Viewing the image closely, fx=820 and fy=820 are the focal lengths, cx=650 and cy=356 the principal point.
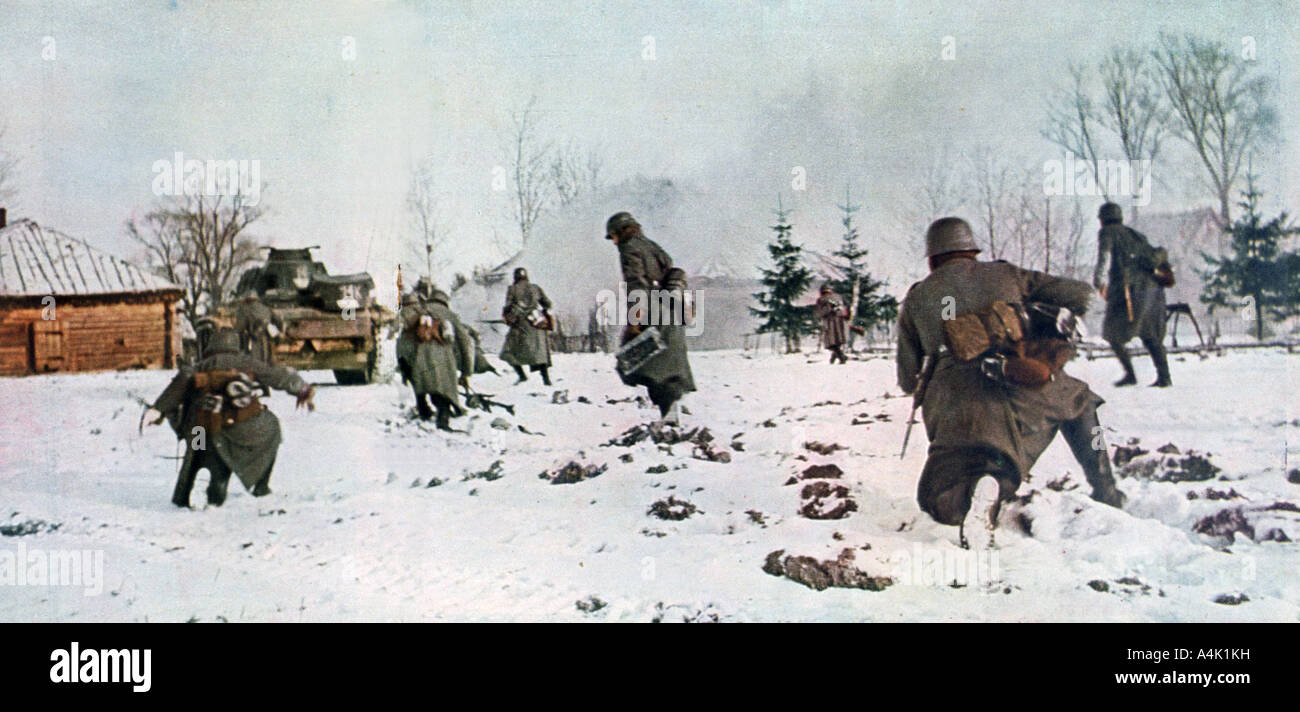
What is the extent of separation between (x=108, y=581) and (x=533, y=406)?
2.82m

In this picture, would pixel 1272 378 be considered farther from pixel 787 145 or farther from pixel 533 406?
pixel 533 406

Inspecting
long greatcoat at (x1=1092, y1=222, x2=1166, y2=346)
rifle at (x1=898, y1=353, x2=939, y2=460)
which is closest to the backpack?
long greatcoat at (x1=1092, y1=222, x2=1166, y2=346)

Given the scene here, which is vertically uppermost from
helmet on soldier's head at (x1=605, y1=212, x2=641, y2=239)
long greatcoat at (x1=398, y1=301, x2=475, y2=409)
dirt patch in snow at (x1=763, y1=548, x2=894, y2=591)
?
helmet on soldier's head at (x1=605, y1=212, x2=641, y2=239)

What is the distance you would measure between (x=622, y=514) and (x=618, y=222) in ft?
A: 6.18

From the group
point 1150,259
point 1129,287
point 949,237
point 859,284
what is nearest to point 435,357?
point 859,284

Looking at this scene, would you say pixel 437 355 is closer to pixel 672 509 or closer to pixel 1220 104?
pixel 672 509

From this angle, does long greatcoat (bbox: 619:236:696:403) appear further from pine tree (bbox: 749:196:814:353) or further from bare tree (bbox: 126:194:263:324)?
bare tree (bbox: 126:194:263:324)

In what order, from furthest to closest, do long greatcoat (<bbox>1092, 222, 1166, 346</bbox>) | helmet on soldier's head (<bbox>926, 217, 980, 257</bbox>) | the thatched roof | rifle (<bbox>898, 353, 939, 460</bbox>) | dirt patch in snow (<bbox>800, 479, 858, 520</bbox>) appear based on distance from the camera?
the thatched roof → long greatcoat (<bbox>1092, 222, 1166, 346</bbox>) → dirt patch in snow (<bbox>800, 479, 858, 520</bbox>) → helmet on soldier's head (<bbox>926, 217, 980, 257</bbox>) → rifle (<bbox>898, 353, 939, 460</bbox>)

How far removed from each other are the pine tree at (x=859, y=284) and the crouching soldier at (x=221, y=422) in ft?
12.5

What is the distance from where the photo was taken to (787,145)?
549 cm

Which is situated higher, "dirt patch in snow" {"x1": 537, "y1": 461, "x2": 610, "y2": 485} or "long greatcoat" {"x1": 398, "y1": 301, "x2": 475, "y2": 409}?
"long greatcoat" {"x1": 398, "y1": 301, "x2": 475, "y2": 409}

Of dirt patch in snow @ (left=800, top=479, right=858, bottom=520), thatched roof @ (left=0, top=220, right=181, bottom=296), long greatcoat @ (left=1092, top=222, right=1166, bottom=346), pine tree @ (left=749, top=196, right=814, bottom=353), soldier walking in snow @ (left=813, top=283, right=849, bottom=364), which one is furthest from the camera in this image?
thatched roof @ (left=0, top=220, right=181, bottom=296)

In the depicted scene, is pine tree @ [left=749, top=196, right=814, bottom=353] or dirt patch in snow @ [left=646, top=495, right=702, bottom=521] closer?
dirt patch in snow @ [left=646, top=495, right=702, bottom=521]

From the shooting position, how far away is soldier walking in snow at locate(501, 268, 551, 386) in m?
5.58
